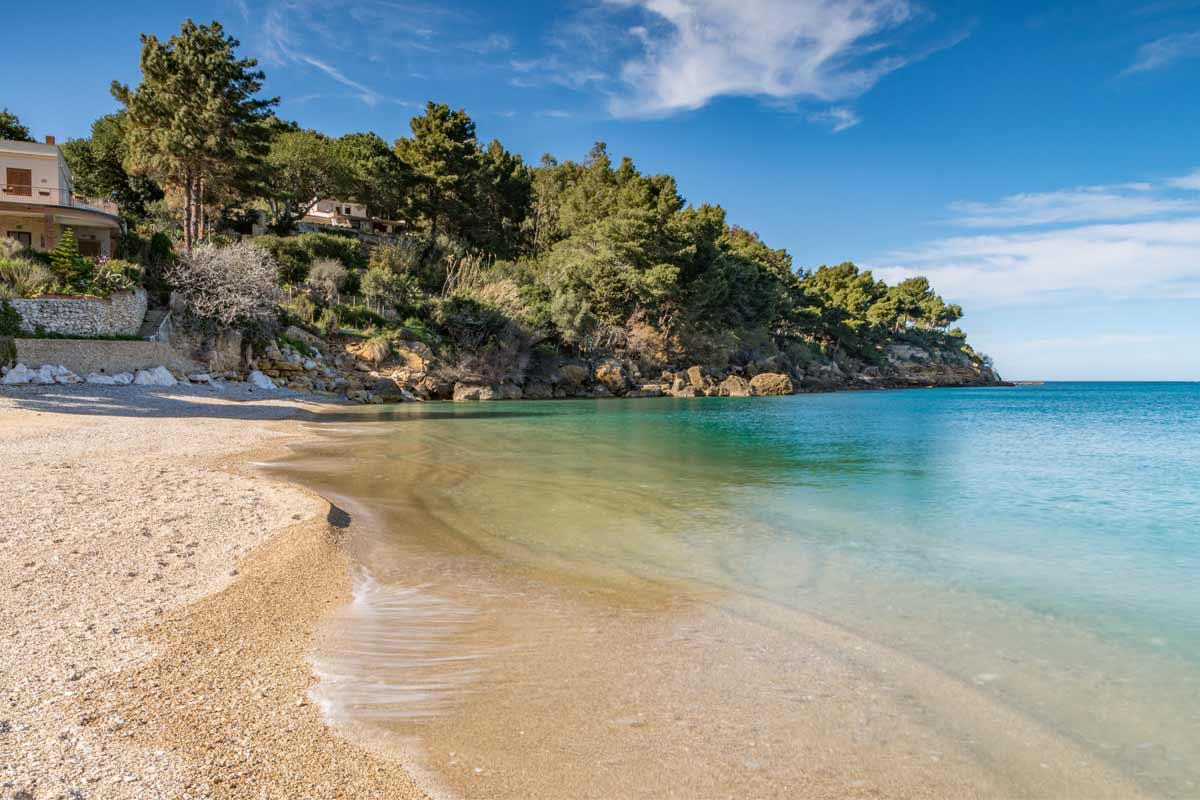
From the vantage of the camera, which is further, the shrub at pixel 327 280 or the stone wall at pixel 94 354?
the shrub at pixel 327 280

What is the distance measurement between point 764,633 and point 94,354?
22.8 m

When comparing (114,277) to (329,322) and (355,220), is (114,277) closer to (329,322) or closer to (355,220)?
(329,322)

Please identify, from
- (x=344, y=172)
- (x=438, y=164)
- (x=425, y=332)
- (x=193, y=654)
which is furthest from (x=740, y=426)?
(x=344, y=172)

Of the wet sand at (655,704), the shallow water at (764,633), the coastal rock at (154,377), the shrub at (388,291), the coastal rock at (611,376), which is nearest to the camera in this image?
the wet sand at (655,704)

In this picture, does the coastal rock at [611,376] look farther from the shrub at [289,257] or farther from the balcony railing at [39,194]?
the balcony railing at [39,194]

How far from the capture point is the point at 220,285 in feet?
80.6

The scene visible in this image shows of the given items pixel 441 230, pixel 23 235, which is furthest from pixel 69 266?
pixel 441 230

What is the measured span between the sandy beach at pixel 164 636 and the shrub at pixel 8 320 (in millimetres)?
13231

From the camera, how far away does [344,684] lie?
3.74m

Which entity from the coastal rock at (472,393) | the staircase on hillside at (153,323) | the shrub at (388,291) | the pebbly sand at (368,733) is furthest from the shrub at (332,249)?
the pebbly sand at (368,733)

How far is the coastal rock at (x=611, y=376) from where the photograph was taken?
41781 mm

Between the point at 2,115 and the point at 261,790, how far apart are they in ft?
183

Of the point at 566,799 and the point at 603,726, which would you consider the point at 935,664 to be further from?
the point at 566,799

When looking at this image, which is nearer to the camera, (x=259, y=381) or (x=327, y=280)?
(x=259, y=381)
